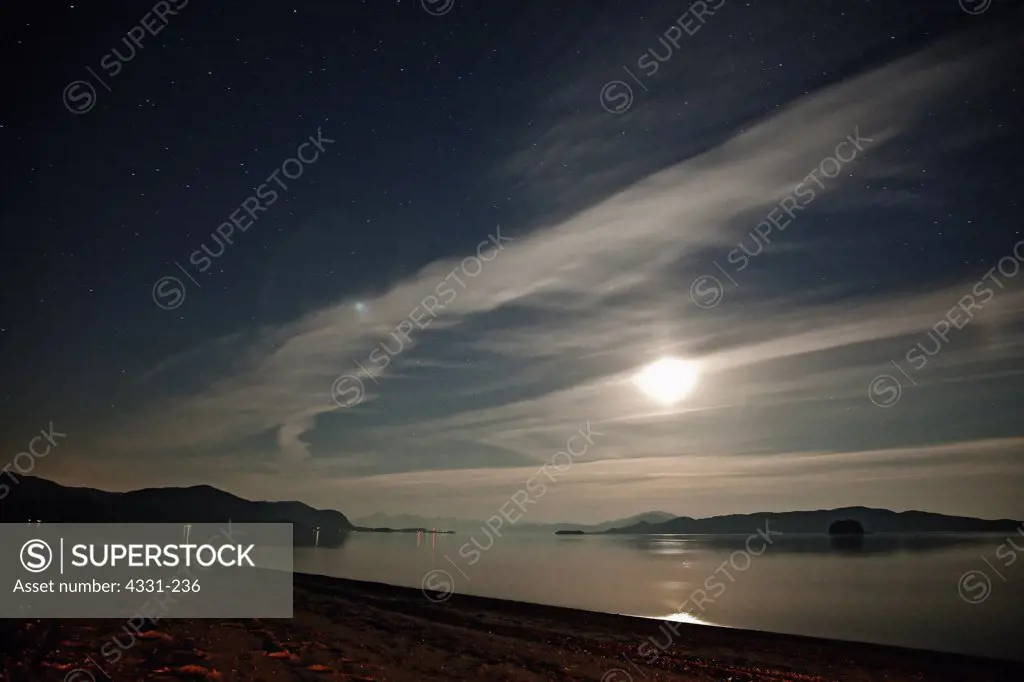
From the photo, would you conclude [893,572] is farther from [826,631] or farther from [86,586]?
[86,586]

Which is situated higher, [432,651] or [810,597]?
[432,651]

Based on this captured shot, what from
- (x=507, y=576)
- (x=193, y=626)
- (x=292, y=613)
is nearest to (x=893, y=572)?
(x=507, y=576)

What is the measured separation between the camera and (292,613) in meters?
18.5

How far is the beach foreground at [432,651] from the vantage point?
394 inches

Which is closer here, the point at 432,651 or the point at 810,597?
the point at 432,651

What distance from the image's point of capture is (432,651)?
47.9ft

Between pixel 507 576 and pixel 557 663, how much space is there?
3854cm

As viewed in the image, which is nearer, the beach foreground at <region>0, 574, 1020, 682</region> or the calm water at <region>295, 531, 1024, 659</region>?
the beach foreground at <region>0, 574, 1020, 682</region>

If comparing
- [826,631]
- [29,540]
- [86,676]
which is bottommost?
[826,631]

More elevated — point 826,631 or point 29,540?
point 29,540

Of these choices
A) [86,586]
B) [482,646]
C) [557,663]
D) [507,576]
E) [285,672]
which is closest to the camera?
[285,672]

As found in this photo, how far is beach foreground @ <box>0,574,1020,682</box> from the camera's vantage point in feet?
32.9

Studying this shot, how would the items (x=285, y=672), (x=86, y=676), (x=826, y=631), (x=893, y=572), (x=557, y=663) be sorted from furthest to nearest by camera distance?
(x=893, y=572)
(x=826, y=631)
(x=557, y=663)
(x=285, y=672)
(x=86, y=676)

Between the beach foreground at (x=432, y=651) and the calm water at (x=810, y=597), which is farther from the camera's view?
the calm water at (x=810, y=597)
